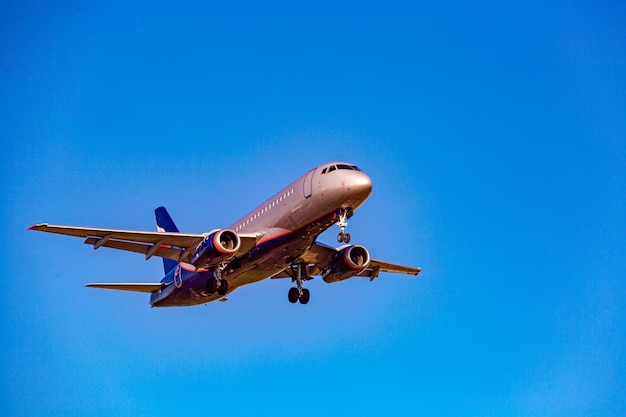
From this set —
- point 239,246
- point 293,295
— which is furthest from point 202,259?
point 293,295

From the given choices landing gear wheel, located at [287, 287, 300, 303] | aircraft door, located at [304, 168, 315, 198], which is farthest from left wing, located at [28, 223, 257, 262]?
landing gear wheel, located at [287, 287, 300, 303]

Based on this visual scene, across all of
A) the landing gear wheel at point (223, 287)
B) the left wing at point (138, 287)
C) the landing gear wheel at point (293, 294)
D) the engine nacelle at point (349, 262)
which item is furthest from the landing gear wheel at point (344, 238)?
the left wing at point (138, 287)

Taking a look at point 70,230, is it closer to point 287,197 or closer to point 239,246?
point 239,246

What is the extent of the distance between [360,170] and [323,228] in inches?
147

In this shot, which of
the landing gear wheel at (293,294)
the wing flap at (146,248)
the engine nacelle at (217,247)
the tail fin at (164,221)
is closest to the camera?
the engine nacelle at (217,247)

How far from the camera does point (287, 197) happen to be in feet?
139

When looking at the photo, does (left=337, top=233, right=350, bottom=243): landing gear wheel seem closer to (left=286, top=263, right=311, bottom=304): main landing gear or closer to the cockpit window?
the cockpit window

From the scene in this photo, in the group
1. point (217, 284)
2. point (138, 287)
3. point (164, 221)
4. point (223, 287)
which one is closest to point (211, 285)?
point (217, 284)

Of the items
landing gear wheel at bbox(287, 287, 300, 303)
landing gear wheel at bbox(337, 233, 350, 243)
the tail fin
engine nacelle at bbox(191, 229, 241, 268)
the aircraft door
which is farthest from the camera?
the tail fin

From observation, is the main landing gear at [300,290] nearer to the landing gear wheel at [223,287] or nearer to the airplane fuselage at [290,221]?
the airplane fuselage at [290,221]

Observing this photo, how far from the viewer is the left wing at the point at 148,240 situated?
41.5 meters

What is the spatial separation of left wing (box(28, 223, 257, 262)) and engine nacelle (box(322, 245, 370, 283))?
718 centimetres

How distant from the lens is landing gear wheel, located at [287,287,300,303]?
158 ft

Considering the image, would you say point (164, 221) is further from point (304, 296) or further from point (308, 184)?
point (308, 184)
